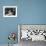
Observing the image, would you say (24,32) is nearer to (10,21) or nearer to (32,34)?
(32,34)

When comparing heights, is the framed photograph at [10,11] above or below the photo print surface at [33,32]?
above

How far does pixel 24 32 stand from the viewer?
3.63 metres

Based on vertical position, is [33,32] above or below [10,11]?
below

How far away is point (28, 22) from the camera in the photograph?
3758 millimetres

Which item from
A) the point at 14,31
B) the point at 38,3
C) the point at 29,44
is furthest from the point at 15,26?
the point at 38,3

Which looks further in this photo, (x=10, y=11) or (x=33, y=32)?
(x=10, y=11)

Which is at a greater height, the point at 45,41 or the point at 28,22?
the point at 28,22

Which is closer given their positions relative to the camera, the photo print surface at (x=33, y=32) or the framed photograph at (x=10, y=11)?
the photo print surface at (x=33, y=32)

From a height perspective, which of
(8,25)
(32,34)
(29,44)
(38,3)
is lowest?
(29,44)

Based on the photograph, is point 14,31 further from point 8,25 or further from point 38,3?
point 38,3

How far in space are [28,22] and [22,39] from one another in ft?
1.66

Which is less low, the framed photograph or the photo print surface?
the framed photograph

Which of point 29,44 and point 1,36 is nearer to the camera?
point 29,44

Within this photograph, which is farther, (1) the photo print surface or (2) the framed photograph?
(2) the framed photograph
